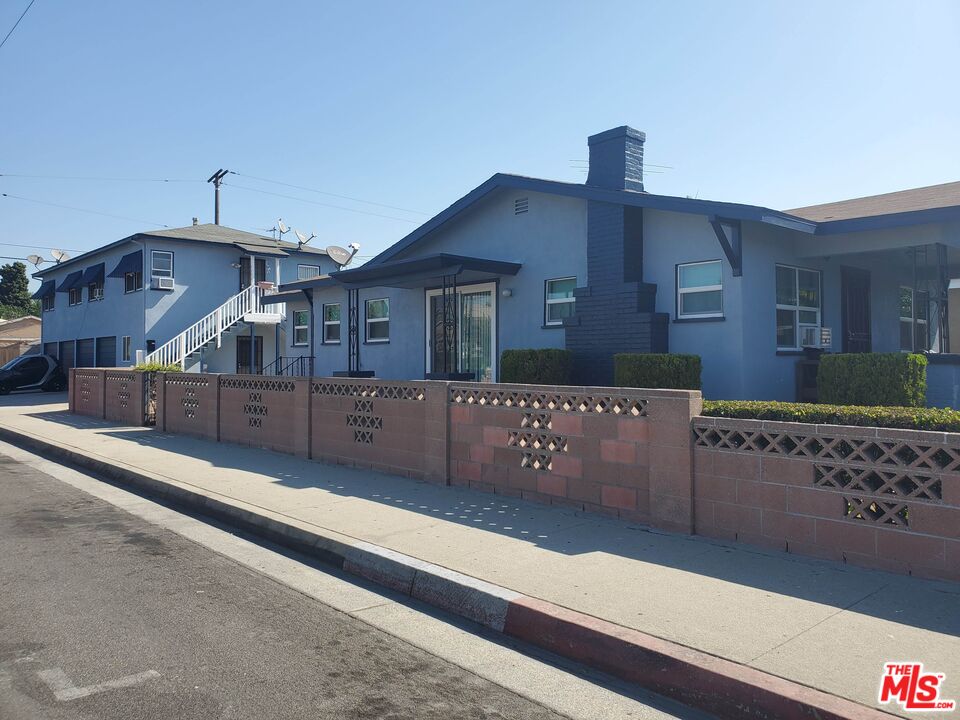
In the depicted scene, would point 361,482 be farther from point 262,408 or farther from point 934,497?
point 934,497

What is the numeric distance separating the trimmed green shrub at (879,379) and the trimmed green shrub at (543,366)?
4.25 meters

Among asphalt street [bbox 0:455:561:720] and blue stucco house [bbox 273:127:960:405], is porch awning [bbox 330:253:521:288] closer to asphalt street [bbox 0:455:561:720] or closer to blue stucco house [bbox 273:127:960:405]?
blue stucco house [bbox 273:127:960:405]

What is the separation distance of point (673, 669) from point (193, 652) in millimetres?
2799

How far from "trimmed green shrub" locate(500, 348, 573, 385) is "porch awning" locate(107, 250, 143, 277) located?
69.9 ft

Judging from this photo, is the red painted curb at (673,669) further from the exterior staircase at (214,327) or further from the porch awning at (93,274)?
the porch awning at (93,274)

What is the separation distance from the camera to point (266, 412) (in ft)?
42.1

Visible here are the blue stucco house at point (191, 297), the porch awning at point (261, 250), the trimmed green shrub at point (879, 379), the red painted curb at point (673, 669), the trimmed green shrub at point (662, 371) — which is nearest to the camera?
the red painted curb at point (673, 669)

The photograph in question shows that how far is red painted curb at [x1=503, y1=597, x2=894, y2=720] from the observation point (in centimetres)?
371

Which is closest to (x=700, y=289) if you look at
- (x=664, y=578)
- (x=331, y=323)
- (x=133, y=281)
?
(x=664, y=578)

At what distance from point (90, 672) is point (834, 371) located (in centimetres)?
1054

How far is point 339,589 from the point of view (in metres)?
6.03

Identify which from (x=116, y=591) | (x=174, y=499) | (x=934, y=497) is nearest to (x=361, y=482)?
(x=174, y=499)

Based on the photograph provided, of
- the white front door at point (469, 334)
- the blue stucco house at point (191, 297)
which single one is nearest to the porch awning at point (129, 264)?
the blue stucco house at point (191, 297)

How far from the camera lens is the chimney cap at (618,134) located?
14.3 m
